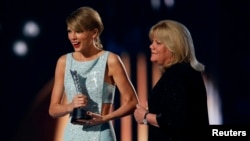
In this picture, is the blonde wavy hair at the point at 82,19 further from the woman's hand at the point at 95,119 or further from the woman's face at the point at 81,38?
the woman's hand at the point at 95,119

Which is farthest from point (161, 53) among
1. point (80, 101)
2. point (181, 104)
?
point (80, 101)

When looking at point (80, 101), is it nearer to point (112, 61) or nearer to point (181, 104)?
point (112, 61)

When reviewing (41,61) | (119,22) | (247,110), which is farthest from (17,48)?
(247,110)

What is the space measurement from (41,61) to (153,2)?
2.40ft

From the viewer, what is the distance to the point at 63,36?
2988mm

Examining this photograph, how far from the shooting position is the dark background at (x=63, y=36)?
2.96 metres

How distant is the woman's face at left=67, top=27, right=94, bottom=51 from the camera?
2025 mm

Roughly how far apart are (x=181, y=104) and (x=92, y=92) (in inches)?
19.4

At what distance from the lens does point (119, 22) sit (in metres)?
2.97

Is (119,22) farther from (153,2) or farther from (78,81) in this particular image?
(78,81)

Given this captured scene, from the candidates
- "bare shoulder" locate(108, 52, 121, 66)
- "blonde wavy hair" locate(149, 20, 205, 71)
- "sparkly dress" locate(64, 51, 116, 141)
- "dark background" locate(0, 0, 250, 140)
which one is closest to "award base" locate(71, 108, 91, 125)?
"sparkly dress" locate(64, 51, 116, 141)

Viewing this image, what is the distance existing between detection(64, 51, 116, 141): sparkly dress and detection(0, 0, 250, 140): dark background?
887mm

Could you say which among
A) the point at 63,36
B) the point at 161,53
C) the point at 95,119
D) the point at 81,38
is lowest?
the point at 95,119

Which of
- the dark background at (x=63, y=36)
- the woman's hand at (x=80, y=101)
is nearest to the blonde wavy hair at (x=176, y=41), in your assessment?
the woman's hand at (x=80, y=101)
